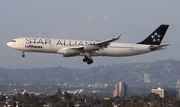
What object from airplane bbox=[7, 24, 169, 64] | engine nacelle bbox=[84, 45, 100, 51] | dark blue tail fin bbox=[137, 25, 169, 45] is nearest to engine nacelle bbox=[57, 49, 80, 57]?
airplane bbox=[7, 24, 169, 64]

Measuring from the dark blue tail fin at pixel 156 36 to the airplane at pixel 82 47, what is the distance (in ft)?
6.27

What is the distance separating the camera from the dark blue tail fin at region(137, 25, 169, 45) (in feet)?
288

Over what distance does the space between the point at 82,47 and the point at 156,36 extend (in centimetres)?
1713

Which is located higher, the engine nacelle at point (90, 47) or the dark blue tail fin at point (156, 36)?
the dark blue tail fin at point (156, 36)

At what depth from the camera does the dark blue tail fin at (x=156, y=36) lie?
87.8 meters

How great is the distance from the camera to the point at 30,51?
7844cm

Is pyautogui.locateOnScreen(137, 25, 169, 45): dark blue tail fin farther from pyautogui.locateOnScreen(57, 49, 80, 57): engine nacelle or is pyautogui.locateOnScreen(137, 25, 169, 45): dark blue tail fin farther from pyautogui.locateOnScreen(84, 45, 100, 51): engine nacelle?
pyautogui.locateOnScreen(57, 49, 80, 57): engine nacelle

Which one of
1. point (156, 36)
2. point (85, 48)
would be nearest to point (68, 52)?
point (85, 48)

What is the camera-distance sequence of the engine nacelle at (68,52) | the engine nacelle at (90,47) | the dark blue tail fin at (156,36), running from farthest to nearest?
the dark blue tail fin at (156,36) < the engine nacelle at (90,47) < the engine nacelle at (68,52)

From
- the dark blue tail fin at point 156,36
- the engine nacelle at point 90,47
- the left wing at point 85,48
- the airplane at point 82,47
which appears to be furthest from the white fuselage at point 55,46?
the dark blue tail fin at point 156,36

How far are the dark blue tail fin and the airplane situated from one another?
1.91 meters

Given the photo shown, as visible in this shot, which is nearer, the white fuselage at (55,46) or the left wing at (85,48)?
the white fuselage at (55,46)

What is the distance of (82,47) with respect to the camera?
258 ft

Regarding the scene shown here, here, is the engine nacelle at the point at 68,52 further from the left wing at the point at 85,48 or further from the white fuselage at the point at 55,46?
the white fuselage at the point at 55,46
